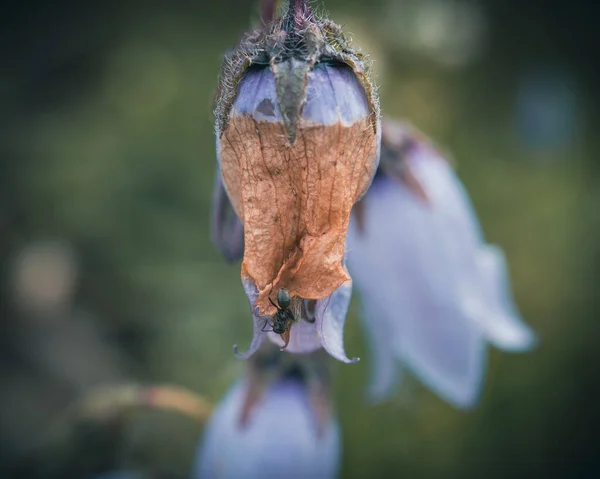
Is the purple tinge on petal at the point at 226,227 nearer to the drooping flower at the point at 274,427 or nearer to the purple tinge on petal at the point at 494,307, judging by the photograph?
the drooping flower at the point at 274,427

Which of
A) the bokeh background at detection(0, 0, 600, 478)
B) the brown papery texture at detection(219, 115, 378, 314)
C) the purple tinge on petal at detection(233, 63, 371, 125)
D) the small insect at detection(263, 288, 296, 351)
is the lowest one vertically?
the bokeh background at detection(0, 0, 600, 478)

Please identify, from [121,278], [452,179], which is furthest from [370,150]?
[121,278]

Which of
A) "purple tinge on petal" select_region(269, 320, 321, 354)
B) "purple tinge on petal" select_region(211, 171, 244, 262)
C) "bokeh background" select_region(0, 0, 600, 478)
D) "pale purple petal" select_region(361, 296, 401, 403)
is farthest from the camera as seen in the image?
"bokeh background" select_region(0, 0, 600, 478)

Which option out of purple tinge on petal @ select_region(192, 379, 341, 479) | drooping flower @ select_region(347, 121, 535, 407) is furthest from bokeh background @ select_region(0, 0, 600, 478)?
drooping flower @ select_region(347, 121, 535, 407)

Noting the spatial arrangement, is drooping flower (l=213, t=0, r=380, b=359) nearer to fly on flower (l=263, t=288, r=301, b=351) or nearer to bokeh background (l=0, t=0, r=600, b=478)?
fly on flower (l=263, t=288, r=301, b=351)

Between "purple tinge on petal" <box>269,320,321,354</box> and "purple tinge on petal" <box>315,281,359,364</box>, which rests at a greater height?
"purple tinge on petal" <box>315,281,359,364</box>

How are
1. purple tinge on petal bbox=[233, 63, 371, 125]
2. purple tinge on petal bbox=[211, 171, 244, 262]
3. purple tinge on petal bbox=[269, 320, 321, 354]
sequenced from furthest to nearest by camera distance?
1. purple tinge on petal bbox=[211, 171, 244, 262]
2. purple tinge on petal bbox=[269, 320, 321, 354]
3. purple tinge on petal bbox=[233, 63, 371, 125]

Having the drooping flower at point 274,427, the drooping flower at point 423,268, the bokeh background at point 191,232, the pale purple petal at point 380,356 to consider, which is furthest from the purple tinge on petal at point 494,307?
the bokeh background at point 191,232
